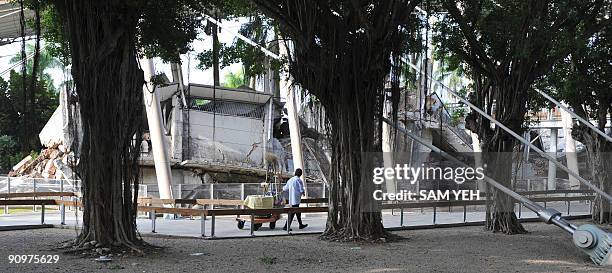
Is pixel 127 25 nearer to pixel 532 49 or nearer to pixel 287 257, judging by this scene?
pixel 287 257

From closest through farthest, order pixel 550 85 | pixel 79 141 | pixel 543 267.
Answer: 1. pixel 543 267
2. pixel 79 141
3. pixel 550 85

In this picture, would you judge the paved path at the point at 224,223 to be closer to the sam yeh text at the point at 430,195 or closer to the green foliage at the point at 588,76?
the sam yeh text at the point at 430,195

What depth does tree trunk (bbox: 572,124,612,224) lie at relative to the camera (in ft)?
58.6

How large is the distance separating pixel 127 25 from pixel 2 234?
16.3 feet

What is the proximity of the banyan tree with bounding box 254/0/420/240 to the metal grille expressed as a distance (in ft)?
62.8

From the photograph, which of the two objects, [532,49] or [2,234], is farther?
→ [532,49]

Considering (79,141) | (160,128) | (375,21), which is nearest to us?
(79,141)

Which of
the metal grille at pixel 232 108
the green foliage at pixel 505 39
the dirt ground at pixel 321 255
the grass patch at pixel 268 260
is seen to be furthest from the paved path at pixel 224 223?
the metal grille at pixel 232 108

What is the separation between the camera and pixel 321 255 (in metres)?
10.4

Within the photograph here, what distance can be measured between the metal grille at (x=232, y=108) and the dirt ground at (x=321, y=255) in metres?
18.2

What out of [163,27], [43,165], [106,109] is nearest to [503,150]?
[163,27]

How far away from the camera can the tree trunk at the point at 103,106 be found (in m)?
9.92

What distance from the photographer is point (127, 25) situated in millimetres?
10133

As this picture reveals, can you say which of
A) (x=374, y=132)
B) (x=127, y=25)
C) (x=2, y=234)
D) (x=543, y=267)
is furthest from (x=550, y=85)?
(x=2, y=234)
